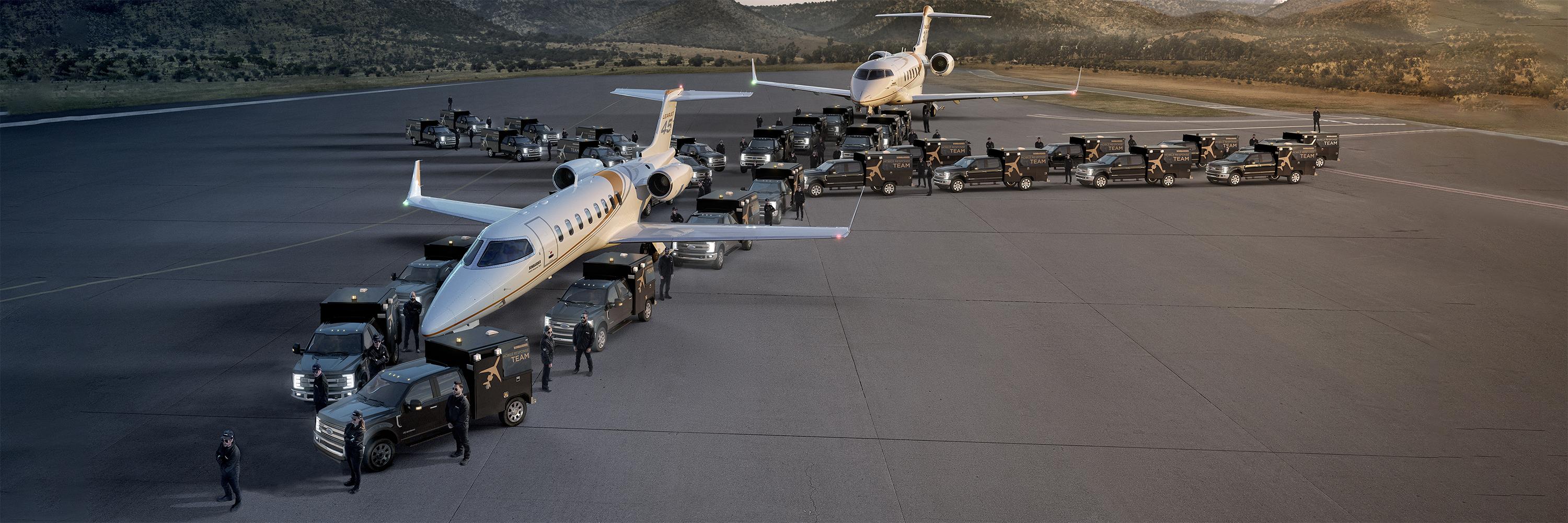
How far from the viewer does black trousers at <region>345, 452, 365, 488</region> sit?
43.4 ft

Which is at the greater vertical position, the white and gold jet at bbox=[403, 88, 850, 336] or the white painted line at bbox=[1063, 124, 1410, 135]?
the white painted line at bbox=[1063, 124, 1410, 135]

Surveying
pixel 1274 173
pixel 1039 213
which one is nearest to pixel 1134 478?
pixel 1039 213

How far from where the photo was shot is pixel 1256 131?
6531cm

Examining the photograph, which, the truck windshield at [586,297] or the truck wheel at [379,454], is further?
the truck windshield at [586,297]

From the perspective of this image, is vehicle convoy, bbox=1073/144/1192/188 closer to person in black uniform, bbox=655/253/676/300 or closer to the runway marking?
the runway marking

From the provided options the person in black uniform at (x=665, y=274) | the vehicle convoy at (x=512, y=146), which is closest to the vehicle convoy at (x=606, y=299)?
the person in black uniform at (x=665, y=274)

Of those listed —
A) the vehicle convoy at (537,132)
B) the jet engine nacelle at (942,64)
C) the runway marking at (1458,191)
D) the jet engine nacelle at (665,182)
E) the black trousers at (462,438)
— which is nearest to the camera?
the black trousers at (462,438)

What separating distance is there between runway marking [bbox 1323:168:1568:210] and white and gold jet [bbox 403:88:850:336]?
120ft

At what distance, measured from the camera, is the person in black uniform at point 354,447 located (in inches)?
519

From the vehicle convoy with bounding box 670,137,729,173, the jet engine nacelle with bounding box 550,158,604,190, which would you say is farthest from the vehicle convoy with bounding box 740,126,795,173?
the jet engine nacelle with bounding box 550,158,604,190

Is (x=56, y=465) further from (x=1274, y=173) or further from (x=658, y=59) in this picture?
(x=658, y=59)

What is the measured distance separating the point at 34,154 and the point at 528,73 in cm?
7683

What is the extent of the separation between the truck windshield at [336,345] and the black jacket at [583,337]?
436cm

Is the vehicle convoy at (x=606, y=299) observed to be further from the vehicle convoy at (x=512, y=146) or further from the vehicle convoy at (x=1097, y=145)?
the vehicle convoy at (x=1097, y=145)
